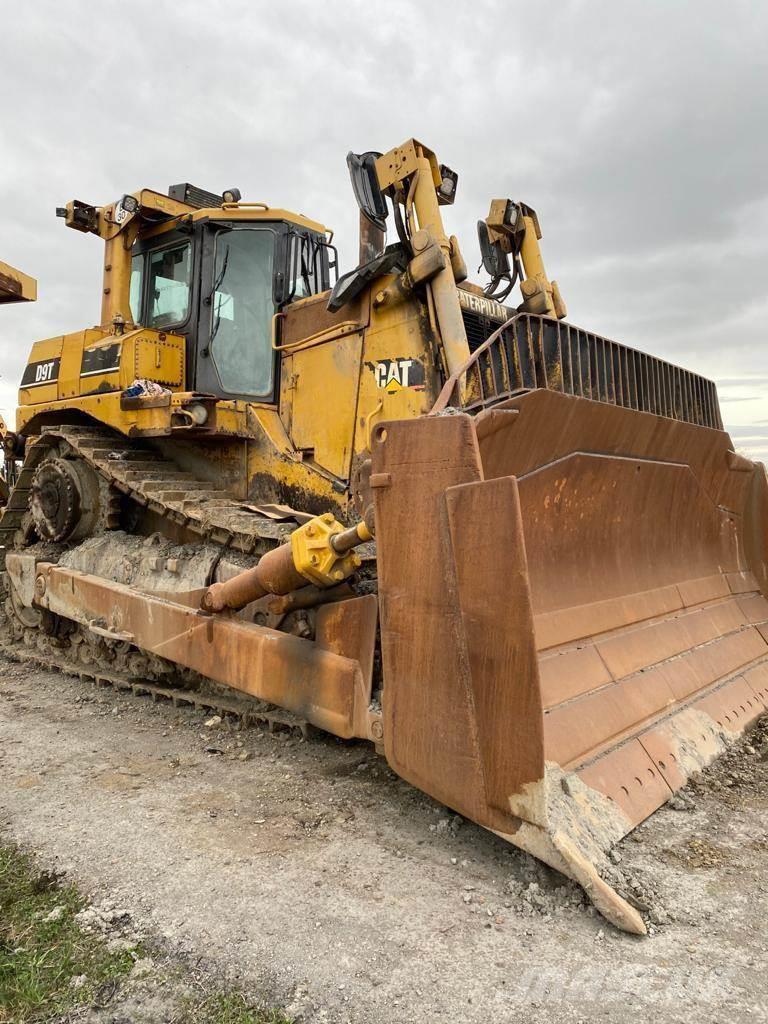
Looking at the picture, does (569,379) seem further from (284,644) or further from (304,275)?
(304,275)

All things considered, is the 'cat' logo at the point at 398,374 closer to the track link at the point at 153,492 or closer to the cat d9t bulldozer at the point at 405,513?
the cat d9t bulldozer at the point at 405,513

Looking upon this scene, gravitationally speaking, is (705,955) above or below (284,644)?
below

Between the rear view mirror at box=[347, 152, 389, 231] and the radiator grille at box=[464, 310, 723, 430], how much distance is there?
0.79 metres

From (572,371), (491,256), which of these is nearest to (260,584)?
(572,371)

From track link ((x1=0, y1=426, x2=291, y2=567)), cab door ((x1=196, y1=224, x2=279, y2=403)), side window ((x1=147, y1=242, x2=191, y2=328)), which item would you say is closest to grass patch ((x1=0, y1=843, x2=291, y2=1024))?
track link ((x1=0, y1=426, x2=291, y2=567))

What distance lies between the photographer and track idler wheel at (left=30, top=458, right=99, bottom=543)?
540cm

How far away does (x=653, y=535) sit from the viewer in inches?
167

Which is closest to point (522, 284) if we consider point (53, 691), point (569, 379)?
point (569, 379)

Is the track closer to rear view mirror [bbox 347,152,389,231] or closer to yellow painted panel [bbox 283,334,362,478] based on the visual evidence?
yellow painted panel [bbox 283,334,362,478]

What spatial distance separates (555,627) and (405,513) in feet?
3.49

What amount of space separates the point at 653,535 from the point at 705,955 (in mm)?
2535

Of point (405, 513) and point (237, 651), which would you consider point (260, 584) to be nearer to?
point (237, 651)

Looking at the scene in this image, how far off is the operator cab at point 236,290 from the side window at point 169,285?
2 cm

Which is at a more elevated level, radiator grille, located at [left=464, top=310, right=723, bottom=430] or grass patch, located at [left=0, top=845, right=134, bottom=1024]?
radiator grille, located at [left=464, top=310, right=723, bottom=430]
